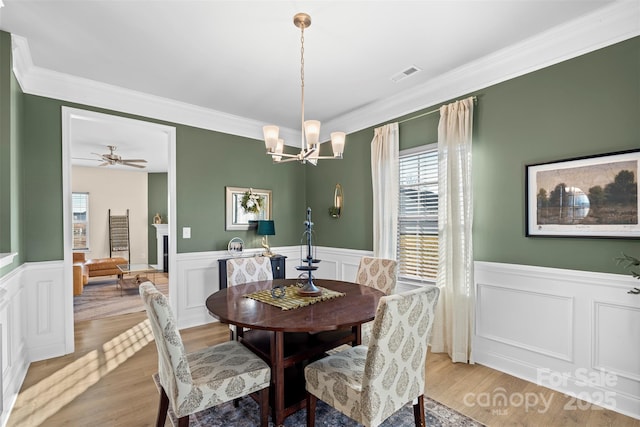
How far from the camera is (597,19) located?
227cm

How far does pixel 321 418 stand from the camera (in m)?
2.09

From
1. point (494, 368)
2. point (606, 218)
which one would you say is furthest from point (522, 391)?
point (606, 218)

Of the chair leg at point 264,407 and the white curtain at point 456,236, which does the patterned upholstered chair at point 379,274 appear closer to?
the white curtain at point 456,236

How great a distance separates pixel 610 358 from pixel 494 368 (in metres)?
0.85

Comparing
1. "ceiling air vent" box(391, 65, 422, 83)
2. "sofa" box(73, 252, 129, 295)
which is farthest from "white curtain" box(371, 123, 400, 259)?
"sofa" box(73, 252, 129, 295)

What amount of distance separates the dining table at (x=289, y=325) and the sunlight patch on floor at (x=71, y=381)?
1350 mm

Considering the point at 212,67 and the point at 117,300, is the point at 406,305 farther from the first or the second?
A: the point at 117,300

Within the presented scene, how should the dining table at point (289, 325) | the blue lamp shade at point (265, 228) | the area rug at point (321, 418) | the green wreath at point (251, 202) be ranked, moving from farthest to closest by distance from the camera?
the green wreath at point (251, 202), the blue lamp shade at point (265, 228), the area rug at point (321, 418), the dining table at point (289, 325)

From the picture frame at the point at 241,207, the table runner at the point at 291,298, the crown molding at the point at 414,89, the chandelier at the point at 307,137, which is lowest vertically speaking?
the table runner at the point at 291,298

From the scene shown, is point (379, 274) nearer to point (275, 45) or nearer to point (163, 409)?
point (163, 409)

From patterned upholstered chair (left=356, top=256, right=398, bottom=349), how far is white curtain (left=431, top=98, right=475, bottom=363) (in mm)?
608

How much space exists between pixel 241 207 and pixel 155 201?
531 centimetres

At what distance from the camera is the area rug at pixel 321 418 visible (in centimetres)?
205

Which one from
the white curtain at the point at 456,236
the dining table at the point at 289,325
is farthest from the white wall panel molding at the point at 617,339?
the dining table at the point at 289,325
